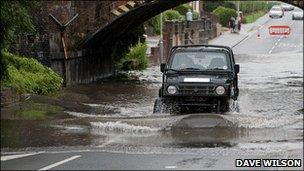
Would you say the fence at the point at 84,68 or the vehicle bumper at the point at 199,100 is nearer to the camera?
the vehicle bumper at the point at 199,100

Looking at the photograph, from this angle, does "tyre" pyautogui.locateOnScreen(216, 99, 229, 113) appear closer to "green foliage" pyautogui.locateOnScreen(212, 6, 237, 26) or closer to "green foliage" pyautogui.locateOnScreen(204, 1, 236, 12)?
"green foliage" pyautogui.locateOnScreen(212, 6, 237, 26)

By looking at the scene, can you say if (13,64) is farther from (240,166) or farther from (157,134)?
(240,166)

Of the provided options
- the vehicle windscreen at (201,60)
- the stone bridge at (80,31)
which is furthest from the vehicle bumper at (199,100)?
the stone bridge at (80,31)

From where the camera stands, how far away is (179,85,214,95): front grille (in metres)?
16.8

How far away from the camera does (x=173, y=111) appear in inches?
682

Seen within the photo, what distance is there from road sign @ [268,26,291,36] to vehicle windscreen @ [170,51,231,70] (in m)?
55.3

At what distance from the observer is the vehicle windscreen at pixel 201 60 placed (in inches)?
697

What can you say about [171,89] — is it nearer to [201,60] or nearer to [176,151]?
[201,60]

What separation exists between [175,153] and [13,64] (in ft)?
32.8

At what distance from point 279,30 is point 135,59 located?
42.1m

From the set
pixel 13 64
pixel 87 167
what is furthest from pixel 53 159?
pixel 13 64

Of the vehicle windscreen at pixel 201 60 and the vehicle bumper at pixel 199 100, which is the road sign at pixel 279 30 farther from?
the vehicle bumper at pixel 199 100

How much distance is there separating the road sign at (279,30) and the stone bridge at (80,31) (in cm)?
4328

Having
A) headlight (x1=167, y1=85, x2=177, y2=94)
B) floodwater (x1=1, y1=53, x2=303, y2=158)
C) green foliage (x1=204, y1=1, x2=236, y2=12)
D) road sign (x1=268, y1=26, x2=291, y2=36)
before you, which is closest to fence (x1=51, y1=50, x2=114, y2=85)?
floodwater (x1=1, y1=53, x2=303, y2=158)
